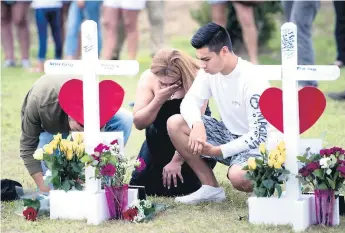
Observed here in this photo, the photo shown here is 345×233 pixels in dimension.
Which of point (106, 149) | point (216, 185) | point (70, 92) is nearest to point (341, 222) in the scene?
point (216, 185)

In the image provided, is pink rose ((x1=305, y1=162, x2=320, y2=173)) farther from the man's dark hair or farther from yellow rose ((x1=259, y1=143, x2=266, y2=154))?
the man's dark hair

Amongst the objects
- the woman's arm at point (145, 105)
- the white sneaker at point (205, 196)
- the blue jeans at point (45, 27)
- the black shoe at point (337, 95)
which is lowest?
the white sneaker at point (205, 196)

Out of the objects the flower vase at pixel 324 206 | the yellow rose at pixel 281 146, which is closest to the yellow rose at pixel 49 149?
the yellow rose at pixel 281 146

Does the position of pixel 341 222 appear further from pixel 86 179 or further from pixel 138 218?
pixel 86 179

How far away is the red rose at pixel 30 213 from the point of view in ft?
17.6

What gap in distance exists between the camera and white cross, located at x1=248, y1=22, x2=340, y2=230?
5.02m

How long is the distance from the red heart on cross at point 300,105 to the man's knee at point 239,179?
0.41 m

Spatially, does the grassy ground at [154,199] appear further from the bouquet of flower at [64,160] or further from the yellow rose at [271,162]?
the yellow rose at [271,162]

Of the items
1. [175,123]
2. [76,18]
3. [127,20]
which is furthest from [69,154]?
[76,18]

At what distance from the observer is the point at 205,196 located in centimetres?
571

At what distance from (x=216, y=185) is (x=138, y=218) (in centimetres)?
72

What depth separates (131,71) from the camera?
17.3 ft

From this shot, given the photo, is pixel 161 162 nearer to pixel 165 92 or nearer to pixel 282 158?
pixel 165 92

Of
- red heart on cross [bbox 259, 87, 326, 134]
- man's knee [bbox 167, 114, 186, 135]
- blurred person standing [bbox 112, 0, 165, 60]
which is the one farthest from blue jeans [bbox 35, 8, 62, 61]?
red heart on cross [bbox 259, 87, 326, 134]
